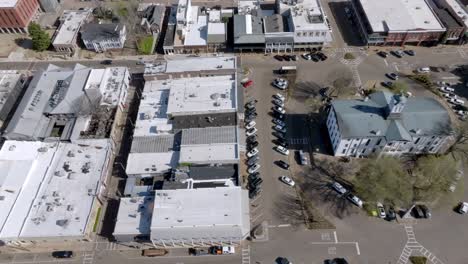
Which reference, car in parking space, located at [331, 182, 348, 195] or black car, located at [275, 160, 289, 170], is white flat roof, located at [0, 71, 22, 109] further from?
car in parking space, located at [331, 182, 348, 195]

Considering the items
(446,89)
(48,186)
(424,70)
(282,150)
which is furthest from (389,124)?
(48,186)

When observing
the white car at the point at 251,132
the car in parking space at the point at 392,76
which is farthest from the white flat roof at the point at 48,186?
Answer: the car in parking space at the point at 392,76

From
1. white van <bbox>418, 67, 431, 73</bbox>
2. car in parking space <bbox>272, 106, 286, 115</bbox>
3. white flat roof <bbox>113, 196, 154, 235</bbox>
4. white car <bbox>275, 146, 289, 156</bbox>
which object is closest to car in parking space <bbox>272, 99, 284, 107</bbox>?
car in parking space <bbox>272, 106, 286, 115</bbox>

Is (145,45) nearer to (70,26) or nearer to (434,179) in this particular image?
(70,26)

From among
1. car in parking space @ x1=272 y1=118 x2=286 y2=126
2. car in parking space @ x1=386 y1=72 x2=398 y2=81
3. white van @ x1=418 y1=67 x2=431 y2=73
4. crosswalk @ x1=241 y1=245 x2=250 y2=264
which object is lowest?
crosswalk @ x1=241 y1=245 x2=250 y2=264

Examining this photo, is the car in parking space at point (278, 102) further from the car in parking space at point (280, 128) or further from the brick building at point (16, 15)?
the brick building at point (16, 15)

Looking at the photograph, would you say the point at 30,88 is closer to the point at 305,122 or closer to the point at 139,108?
the point at 139,108
